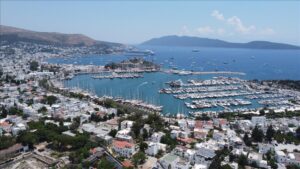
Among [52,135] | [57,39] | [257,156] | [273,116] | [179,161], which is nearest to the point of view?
[179,161]

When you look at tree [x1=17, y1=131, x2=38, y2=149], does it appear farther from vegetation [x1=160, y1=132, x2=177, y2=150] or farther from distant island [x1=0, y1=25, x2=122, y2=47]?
distant island [x1=0, y1=25, x2=122, y2=47]

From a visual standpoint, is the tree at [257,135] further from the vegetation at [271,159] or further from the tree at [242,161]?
the tree at [242,161]

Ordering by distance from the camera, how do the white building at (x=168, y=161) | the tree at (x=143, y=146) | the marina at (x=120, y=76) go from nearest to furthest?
the white building at (x=168, y=161), the tree at (x=143, y=146), the marina at (x=120, y=76)

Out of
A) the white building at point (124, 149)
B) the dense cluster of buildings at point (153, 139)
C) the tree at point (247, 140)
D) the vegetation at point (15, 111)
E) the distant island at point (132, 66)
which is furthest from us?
the distant island at point (132, 66)

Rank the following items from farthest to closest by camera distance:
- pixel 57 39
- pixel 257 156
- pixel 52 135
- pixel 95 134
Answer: pixel 57 39 → pixel 95 134 → pixel 52 135 → pixel 257 156

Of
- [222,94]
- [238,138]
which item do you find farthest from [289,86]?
[238,138]

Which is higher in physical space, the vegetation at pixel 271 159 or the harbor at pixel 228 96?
the harbor at pixel 228 96

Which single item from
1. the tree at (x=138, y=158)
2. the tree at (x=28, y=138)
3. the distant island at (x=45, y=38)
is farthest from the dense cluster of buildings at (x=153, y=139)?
the distant island at (x=45, y=38)

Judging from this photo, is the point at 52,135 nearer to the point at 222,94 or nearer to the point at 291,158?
the point at 291,158

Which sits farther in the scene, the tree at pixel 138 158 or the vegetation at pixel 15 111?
the vegetation at pixel 15 111

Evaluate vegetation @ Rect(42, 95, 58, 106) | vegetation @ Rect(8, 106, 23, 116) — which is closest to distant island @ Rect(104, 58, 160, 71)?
vegetation @ Rect(42, 95, 58, 106)
